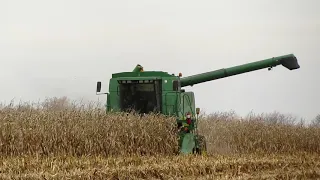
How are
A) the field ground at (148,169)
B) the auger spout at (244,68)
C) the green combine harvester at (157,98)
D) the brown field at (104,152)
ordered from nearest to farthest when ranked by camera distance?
the field ground at (148,169), the brown field at (104,152), the green combine harvester at (157,98), the auger spout at (244,68)

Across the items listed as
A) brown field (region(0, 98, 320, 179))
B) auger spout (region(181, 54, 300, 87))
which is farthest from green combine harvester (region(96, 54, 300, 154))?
auger spout (region(181, 54, 300, 87))

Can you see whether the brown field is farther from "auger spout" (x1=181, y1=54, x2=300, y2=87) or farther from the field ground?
"auger spout" (x1=181, y1=54, x2=300, y2=87)

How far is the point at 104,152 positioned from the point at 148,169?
91.8 inches

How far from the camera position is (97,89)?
10.4 meters

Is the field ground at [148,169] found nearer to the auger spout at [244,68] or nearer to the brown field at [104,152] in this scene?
the brown field at [104,152]

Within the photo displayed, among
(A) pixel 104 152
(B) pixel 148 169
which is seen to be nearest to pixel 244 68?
(A) pixel 104 152

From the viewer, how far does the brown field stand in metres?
6.56

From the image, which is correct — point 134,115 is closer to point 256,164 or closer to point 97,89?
point 97,89

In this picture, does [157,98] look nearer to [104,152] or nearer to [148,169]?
[104,152]

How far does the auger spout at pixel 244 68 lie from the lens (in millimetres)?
12477

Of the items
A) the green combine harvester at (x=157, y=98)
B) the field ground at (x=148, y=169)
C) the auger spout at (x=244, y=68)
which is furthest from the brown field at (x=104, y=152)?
the auger spout at (x=244, y=68)

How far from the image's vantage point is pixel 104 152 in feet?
29.0

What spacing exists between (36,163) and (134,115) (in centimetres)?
331

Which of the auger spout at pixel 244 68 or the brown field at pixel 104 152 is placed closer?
the brown field at pixel 104 152
